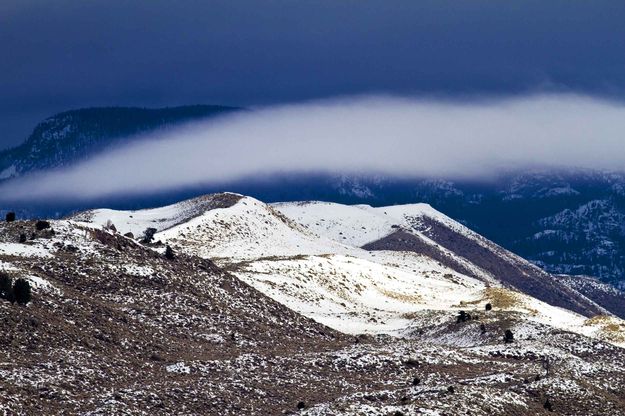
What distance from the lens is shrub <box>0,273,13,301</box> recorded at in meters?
86.6

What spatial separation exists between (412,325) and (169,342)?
3778 centimetres

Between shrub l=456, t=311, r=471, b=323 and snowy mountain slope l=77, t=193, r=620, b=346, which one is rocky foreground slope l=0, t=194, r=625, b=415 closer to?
shrub l=456, t=311, r=471, b=323

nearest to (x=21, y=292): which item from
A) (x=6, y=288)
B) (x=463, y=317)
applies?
(x=6, y=288)

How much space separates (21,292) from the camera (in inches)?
3438

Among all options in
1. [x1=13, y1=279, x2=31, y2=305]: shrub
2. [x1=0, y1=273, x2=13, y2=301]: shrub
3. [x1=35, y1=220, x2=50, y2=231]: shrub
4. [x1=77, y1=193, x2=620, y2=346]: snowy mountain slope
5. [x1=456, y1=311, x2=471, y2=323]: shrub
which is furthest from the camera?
[x1=77, y1=193, x2=620, y2=346]: snowy mountain slope

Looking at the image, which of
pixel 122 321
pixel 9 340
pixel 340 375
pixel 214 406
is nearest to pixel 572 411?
pixel 340 375

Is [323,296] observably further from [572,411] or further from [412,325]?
[572,411]

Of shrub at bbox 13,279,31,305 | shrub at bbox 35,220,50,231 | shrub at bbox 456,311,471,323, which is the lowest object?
shrub at bbox 456,311,471,323

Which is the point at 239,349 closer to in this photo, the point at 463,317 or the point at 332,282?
the point at 463,317

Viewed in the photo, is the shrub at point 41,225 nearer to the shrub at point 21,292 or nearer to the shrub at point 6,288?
the shrub at point 21,292

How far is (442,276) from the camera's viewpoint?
638 ft

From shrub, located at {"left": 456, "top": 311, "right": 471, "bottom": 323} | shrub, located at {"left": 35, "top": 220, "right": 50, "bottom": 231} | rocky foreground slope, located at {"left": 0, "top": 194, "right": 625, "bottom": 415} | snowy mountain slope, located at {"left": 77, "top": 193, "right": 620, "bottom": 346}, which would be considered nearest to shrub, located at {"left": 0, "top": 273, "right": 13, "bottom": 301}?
rocky foreground slope, located at {"left": 0, "top": 194, "right": 625, "bottom": 415}

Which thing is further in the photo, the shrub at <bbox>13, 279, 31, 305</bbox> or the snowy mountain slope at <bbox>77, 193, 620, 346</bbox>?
the snowy mountain slope at <bbox>77, 193, 620, 346</bbox>

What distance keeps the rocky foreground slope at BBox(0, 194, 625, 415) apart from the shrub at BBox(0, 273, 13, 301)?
46.4 inches
